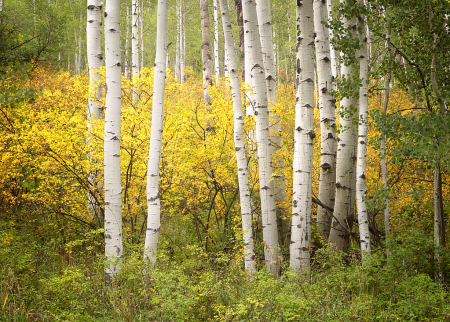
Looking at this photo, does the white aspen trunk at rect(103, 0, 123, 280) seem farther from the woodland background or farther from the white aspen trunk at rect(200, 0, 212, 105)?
the white aspen trunk at rect(200, 0, 212, 105)

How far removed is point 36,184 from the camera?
627 cm

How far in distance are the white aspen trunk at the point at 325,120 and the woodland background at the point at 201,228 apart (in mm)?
339

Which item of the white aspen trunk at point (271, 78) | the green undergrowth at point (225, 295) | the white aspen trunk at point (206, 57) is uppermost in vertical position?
the white aspen trunk at point (206, 57)

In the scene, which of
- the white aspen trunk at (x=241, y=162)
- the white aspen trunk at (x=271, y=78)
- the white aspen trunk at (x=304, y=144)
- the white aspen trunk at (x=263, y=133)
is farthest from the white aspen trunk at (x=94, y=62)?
the white aspen trunk at (x=304, y=144)

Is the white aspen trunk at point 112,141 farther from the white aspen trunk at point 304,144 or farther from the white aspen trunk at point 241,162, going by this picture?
the white aspen trunk at point 304,144

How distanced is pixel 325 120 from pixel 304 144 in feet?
4.08

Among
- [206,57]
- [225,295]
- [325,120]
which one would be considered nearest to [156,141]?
[225,295]

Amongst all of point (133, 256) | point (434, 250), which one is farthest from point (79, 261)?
point (434, 250)

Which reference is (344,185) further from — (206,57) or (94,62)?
(206,57)

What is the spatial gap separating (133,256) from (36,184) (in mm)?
3577

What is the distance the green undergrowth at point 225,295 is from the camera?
2.97 m

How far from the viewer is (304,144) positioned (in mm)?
4195

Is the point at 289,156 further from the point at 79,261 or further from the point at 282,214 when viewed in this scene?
the point at 79,261

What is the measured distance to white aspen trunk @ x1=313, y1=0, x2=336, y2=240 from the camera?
5.03m
